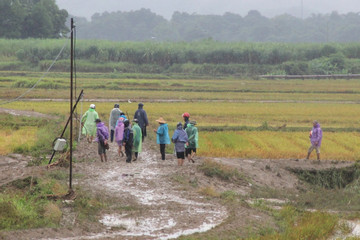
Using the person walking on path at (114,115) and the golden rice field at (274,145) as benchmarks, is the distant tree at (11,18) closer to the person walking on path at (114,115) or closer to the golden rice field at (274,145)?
the golden rice field at (274,145)

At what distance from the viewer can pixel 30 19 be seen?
3115 inches

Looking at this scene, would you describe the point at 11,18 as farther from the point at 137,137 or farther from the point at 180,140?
the point at 180,140

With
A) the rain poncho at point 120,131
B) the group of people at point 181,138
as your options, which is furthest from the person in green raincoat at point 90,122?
the group of people at point 181,138

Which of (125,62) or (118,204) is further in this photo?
(125,62)

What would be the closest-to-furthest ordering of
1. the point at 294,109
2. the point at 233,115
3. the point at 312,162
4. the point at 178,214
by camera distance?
the point at 178,214 → the point at 312,162 → the point at 233,115 → the point at 294,109

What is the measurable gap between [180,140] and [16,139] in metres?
7.42

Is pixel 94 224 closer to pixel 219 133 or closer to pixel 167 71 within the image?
pixel 219 133

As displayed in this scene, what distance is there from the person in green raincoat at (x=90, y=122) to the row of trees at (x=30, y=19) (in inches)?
2227

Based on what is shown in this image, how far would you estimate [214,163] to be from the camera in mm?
16969

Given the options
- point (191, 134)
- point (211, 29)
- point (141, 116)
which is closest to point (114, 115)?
point (141, 116)

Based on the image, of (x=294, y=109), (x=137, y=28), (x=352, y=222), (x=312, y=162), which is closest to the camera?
(x=352, y=222)

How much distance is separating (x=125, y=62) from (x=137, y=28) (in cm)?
8929

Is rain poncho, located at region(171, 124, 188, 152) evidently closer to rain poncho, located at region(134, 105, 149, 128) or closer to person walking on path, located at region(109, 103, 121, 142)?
rain poncho, located at region(134, 105, 149, 128)

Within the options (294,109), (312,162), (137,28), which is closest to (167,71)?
(294,109)
